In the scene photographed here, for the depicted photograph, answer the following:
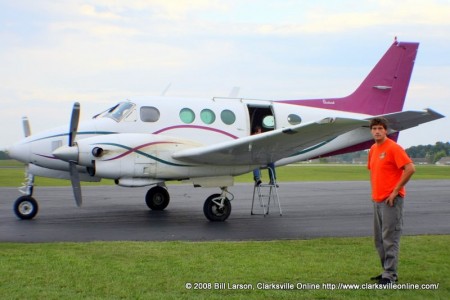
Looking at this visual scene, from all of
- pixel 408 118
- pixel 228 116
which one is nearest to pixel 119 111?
pixel 228 116

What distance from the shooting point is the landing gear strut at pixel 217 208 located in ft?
44.8

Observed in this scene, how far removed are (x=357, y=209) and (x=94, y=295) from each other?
1207 cm

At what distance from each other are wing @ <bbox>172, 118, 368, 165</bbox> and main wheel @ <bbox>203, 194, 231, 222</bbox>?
92 cm

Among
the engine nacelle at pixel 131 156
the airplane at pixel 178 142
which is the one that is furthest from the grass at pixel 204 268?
the engine nacelle at pixel 131 156

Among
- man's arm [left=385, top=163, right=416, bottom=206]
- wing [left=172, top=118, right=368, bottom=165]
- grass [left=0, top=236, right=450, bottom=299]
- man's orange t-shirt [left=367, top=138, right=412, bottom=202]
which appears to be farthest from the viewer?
wing [left=172, top=118, right=368, bottom=165]

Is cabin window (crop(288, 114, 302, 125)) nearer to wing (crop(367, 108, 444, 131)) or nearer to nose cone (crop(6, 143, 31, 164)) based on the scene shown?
wing (crop(367, 108, 444, 131))

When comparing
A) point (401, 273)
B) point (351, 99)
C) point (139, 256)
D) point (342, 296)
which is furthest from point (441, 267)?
point (351, 99)

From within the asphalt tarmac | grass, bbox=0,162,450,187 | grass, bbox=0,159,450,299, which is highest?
grass, bbox=0,159,450,299

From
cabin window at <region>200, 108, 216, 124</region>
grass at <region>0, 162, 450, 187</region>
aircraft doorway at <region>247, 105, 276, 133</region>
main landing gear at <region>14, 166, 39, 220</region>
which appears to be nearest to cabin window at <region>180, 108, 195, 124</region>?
cabin window at <region>200, 108, 216, 124</region>

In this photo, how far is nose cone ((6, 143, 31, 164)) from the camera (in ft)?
43.7

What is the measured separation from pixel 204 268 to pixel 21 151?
7394 millimetres

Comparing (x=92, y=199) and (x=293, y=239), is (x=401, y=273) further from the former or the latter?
(x=92, y=199)

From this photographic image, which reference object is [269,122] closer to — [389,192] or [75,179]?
[75,179]

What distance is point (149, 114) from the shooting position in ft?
46.1
